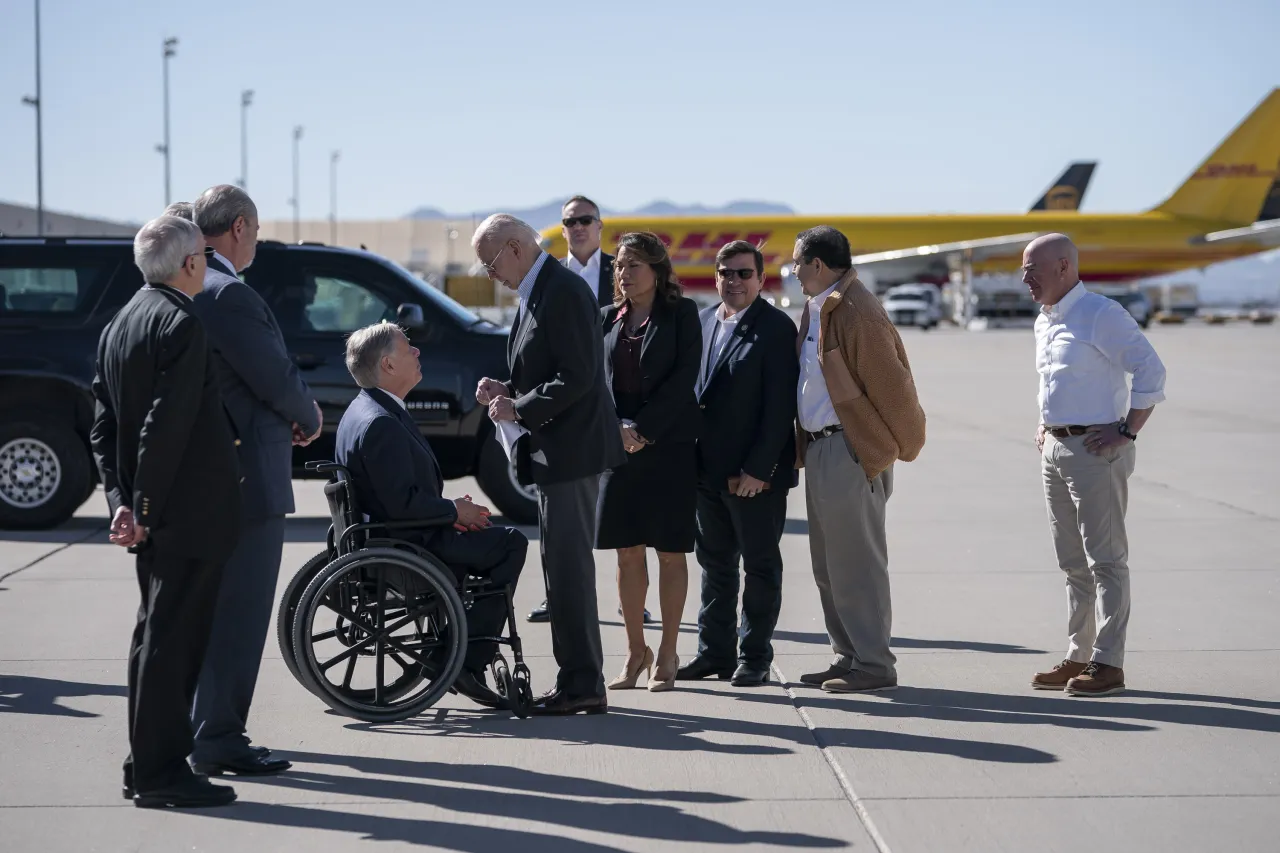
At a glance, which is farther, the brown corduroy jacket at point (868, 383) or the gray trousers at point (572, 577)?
the brown corduroy jacket at point (868, 383)

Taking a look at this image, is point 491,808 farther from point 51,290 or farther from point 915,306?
point 915,306

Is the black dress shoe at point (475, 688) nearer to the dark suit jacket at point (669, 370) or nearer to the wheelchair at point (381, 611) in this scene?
the wheelchair at point (381, 611)

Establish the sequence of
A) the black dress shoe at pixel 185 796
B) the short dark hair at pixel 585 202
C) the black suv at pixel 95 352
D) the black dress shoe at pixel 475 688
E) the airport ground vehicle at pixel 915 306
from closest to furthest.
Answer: the black dress shoe at pixel 185 796
the black dress shoe at pixel 475 688
the short dark hair at pixel 585 202
the black suv at pixel 95 352
the airport ground vehicle at pixel 915 306

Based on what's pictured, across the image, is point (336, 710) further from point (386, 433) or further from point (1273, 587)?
point (1273, 587)

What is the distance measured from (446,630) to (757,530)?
143 centimetres

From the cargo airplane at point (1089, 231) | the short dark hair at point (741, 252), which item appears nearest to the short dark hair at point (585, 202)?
the short dark hair at point (741, 252)

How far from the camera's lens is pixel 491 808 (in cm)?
482

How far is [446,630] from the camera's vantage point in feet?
19.2

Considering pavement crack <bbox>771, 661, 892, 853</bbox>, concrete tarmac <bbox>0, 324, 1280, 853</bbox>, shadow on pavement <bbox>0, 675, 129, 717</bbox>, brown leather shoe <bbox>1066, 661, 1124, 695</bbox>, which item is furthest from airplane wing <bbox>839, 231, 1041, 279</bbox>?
shadow on pavement <bbox>0, 675, 129, 717</bbox>

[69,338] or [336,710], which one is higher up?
[69,338]

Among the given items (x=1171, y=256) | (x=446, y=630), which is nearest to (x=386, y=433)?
(x=446, y=630)

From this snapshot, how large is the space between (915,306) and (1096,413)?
54839 mm

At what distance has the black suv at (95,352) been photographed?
1086cm

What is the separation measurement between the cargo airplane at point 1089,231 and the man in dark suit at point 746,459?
5636 centimetres
